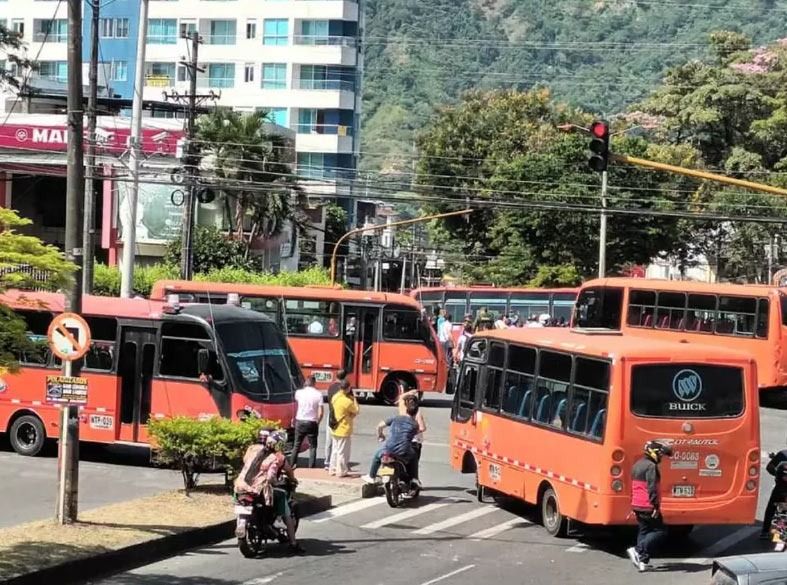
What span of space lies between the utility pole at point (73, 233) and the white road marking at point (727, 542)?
7.45 meters

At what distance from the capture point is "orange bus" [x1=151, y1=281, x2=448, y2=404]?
31.4 m

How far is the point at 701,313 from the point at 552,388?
19381mm

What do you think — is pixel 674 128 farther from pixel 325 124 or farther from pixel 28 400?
pixel 28 400

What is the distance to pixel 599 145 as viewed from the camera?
23109 millimetres

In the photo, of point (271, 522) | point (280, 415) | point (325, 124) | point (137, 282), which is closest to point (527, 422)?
point (271, 522)

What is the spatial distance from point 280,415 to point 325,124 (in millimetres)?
54289

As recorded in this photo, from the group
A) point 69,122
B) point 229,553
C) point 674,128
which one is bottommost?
point 229,553

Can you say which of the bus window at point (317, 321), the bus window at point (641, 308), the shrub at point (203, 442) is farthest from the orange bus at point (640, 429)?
the bus window at point (641, 308)

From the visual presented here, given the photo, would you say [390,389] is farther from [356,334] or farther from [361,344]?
[356,334]

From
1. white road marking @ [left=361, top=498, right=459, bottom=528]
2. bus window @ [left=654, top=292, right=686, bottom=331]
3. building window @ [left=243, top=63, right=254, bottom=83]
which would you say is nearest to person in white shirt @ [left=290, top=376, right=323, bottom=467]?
white road marking @ [left=361, top=498, right=459, bottom=528]

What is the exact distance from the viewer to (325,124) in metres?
73.7

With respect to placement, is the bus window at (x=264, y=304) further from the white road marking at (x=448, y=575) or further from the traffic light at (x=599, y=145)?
the white road marking at (x=448, y=575)

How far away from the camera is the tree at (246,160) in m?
44.9

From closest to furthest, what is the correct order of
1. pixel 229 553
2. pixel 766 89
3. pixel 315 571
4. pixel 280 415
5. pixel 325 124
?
1. pixel 315 571
2. pixel 229 553
3. pixel 280 415
4. pixel 766 89
5. pixel 325 124
